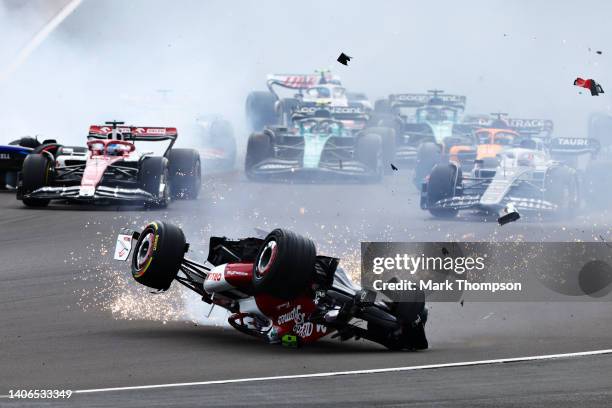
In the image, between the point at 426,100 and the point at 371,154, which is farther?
the point at 426,100

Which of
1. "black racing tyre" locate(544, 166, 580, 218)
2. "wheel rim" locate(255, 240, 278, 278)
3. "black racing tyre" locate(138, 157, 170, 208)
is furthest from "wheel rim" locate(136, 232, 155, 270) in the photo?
"black racing tyre" locate(544, 166, 580, 218)

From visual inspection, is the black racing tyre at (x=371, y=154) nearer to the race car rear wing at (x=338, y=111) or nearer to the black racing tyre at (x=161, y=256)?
the race car rear wing at (x=338, y=111)

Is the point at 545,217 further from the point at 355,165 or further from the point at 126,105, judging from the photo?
the point at 126,105

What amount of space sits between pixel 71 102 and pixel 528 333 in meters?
37.7

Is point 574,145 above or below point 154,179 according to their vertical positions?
above

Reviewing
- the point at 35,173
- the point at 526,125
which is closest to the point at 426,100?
the point at 526,125

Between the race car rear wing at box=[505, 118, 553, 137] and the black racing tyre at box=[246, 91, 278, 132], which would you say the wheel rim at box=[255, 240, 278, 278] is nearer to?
the race car rear wing at box=[505, 118, 553, 137]

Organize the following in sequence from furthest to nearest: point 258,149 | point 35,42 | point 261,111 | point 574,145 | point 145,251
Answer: point 35,42
point 261,111
point 258,149
point 574,145
point 145,251

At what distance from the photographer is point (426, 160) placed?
95.9ft

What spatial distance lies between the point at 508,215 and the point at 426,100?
17.4 m

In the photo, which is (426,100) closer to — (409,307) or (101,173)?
(101,173)

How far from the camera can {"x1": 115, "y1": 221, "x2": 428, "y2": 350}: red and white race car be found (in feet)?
34.7

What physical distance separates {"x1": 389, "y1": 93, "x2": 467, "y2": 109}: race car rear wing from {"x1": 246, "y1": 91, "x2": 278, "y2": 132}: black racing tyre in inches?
177
